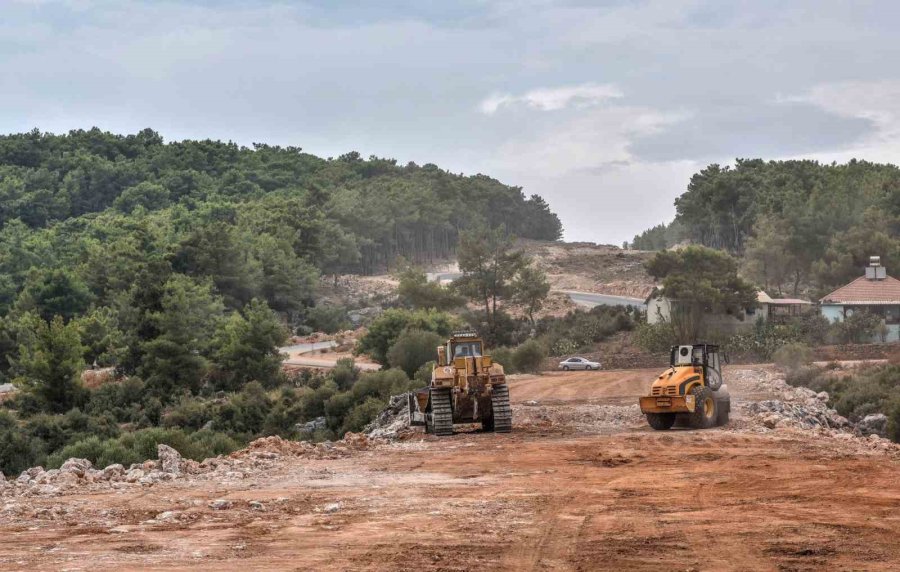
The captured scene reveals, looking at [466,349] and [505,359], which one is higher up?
[466,349]

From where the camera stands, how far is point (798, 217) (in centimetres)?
9319

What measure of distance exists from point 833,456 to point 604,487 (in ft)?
19.9

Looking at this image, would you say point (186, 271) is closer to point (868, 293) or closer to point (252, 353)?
point (252, 353)

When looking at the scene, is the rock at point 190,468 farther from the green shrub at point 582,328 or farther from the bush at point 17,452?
the green shrub at point 582,328

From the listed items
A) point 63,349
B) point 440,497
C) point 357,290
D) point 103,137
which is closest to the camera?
point 440,497

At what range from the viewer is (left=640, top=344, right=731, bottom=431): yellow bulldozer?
28094 millimetres

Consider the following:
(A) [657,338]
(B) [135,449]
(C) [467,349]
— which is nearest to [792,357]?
(A) [657,338]

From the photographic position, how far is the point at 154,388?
6122 cm

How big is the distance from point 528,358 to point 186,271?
→ 39405 mm

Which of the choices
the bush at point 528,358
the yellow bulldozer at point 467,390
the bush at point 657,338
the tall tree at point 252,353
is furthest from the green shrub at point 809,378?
the tall tree at point 252,353

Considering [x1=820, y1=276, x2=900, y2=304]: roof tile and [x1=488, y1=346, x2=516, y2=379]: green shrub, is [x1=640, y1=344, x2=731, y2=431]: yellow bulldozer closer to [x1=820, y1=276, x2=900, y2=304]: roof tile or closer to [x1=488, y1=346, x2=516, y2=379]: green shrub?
[x1=488, y1=346, x2=516, y2=379]: green shrub

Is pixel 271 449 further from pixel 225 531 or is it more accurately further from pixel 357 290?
pixel 357 290

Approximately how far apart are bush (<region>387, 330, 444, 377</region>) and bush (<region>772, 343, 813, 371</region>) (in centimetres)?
1681

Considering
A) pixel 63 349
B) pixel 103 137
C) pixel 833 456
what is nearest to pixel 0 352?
pixel 63 349
